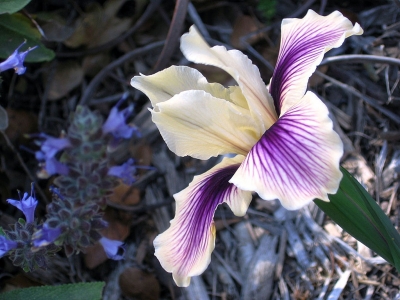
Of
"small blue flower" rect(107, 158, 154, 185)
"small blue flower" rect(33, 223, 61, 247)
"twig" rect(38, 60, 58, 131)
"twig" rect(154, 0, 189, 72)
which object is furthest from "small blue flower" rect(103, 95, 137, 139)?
Answer: "small blue flower" rect(33, 223, 61, 247)

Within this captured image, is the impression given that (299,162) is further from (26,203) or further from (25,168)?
(25,168)

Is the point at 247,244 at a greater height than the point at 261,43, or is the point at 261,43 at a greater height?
the point at 261,43

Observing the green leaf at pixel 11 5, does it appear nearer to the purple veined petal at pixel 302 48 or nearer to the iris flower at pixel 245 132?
the iris flower at pixel 245 132

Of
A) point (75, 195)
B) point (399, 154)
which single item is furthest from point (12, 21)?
point (399, 154)

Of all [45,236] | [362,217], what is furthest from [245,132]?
[45,236]

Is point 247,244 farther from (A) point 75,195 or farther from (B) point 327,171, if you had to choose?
(B) point 327,171

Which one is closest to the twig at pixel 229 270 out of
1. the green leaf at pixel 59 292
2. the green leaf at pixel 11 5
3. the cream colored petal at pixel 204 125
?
the green leaf at pixel 59 292
